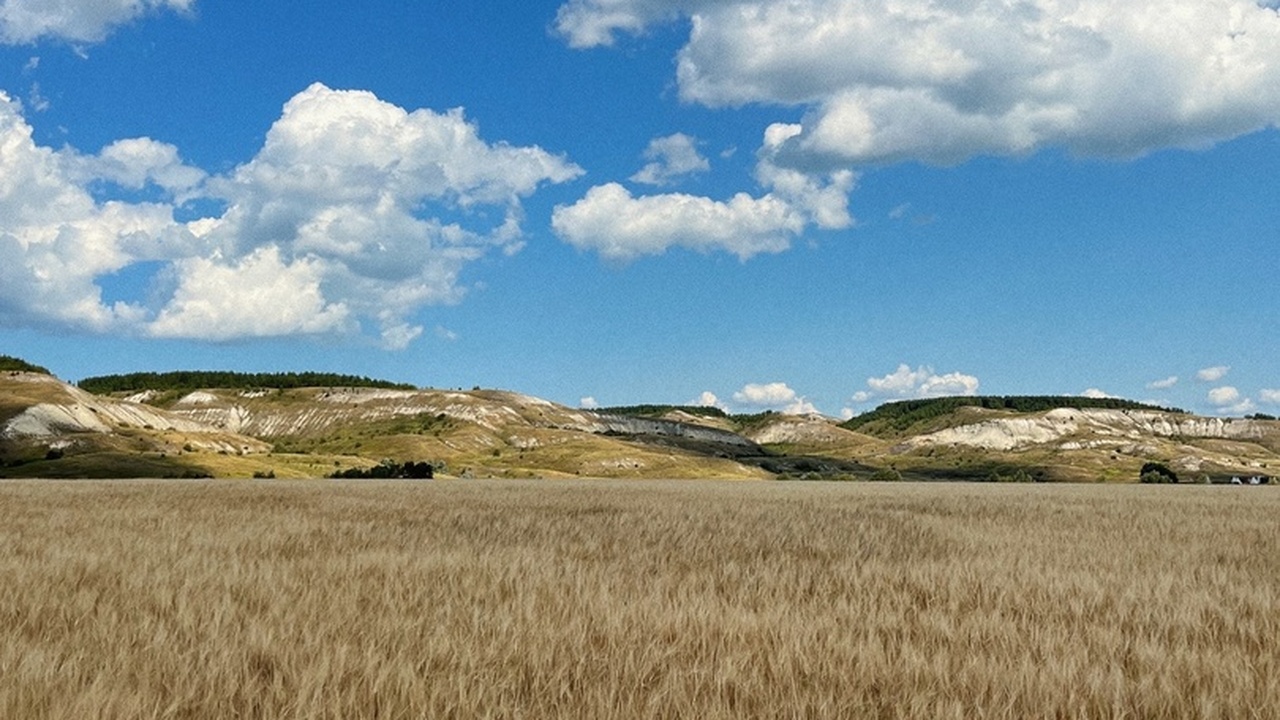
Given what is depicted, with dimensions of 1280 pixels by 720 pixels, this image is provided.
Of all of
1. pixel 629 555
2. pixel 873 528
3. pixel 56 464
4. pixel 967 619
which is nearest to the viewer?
pixel 967 619

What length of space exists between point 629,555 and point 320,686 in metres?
8.27

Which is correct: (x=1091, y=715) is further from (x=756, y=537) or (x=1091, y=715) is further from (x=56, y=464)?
(x=56, y=464)

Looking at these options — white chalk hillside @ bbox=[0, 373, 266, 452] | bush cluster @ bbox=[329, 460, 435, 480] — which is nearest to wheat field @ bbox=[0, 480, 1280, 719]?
bush cluster @ bbox=[329, 460, 435, 480]

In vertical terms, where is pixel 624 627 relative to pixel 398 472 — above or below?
above

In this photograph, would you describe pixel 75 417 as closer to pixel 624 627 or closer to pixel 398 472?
pixel 398 472

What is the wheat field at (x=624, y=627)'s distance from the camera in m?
5.34

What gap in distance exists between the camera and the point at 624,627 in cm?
734

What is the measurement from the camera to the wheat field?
534 centimetres

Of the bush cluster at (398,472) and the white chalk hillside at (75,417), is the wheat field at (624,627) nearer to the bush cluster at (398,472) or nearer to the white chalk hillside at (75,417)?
the bush cluster at (398,472)

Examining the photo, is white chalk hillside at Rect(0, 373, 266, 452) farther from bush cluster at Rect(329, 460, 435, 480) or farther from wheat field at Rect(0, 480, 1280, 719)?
wheat field at Rect(0, 480, 1280, 719)

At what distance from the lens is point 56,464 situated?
111 metres

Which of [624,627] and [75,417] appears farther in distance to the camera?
[75,417]

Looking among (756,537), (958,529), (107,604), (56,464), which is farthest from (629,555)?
(56,464)

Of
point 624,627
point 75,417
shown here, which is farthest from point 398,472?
point 624,627
